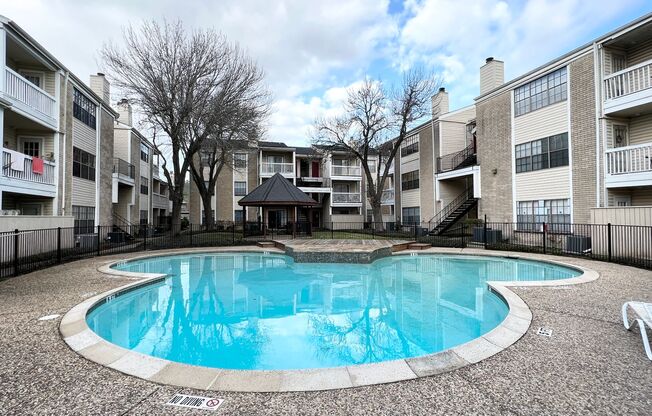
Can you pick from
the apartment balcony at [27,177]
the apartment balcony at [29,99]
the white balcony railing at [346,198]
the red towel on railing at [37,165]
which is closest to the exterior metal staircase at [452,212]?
the white balcony railing at [346,198]

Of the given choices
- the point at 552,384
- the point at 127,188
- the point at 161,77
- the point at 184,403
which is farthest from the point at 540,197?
the point at 127,188

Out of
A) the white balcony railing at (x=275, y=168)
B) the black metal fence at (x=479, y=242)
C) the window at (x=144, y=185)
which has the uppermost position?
the white balcony railing at (x=275, y=168)

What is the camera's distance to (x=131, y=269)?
1223 cm

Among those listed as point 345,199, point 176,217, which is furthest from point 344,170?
point 176,217

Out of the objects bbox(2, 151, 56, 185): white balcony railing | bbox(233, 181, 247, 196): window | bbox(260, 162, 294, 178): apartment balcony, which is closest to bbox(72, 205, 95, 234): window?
bbox(2, 151, 56, 185): white balcony railing

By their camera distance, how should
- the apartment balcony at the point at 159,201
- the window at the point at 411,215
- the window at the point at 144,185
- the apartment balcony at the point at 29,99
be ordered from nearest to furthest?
1. the apartment balcony at the point at 29,99
2. the window at the point at 411,215
3. the window at the point at 144,185
4. the apartment balcony at the point at 159,201

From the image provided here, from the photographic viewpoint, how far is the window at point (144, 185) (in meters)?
29.2

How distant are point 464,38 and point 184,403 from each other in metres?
16.2

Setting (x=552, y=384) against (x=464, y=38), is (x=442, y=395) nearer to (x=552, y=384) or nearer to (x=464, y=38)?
(x=552, y=384)

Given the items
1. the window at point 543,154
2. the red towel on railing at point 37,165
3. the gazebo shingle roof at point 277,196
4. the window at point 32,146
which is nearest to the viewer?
the red towel on railing at point 37,165

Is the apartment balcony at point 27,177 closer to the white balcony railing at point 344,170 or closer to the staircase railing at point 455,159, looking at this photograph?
the white balcony railing at point 344,170

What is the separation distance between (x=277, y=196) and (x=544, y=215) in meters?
15.7

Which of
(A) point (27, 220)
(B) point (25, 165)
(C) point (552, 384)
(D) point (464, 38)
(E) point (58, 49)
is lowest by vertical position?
(C) point (552, 384)

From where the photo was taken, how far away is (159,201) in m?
35.5
